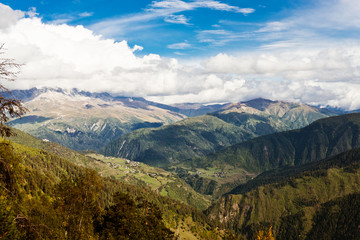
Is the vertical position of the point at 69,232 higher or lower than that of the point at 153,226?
higher

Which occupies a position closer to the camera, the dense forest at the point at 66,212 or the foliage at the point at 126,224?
the dense forest at the point at 66,212

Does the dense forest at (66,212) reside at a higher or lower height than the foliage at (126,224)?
higher

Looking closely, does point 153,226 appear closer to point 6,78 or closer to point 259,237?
point 6,78

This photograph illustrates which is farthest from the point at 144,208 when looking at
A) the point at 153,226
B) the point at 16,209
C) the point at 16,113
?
the point at 16,113

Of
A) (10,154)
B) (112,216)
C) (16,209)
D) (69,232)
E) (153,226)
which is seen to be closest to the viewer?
(10,154)

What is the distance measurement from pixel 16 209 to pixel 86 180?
1139 inches

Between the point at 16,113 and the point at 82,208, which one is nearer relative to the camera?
the point at 16,113

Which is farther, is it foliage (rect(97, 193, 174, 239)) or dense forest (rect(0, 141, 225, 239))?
foliage (rect(97, 193, 174, 239))

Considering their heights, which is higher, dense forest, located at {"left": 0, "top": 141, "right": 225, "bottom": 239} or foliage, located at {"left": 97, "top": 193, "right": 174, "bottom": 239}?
dense forest, located at {"left": 0, "top": 141, "right": 225, "bottom": 239}

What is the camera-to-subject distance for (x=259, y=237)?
145m

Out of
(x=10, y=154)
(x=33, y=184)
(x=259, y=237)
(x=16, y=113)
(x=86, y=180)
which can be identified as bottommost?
(x=259, y=237)

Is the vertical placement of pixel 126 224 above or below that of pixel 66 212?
below

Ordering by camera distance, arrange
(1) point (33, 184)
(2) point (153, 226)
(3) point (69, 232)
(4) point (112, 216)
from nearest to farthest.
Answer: (3) point (69, 232) → (4) point (112, 216) → (2) point (153, 226) → (1) point (33, 184)

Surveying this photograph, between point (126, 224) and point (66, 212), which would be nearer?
point (66, 212)
